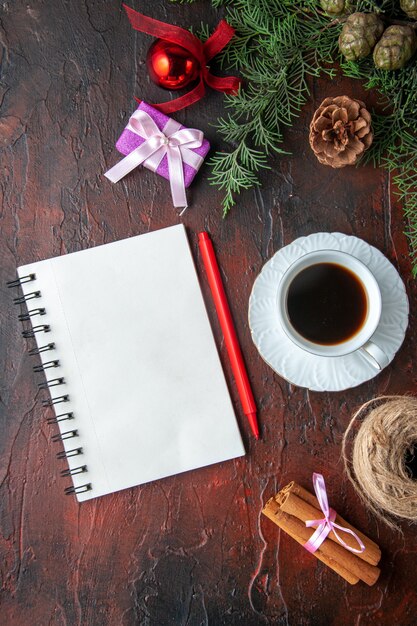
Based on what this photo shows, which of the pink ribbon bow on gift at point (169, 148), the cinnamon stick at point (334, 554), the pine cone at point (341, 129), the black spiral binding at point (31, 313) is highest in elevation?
the pink ribbon bow on gift at point (169, 148)

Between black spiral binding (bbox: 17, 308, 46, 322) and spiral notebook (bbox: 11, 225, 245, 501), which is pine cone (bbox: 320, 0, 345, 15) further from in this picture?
black spiral binding (bbox: 17, 308, 46, 322)

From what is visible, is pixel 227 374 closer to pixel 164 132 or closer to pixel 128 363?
pixel 128 363

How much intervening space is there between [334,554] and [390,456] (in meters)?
0.18

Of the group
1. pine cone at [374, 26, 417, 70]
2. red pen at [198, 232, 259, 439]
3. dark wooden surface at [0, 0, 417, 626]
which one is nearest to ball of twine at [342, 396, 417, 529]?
dark wooden surface at [0, 0, 417, 626]

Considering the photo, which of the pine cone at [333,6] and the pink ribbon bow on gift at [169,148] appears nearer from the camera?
the pine cone at [333,6]

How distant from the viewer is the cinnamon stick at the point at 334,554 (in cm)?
89

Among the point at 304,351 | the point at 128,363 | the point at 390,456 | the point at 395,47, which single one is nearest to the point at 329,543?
the point at 390,456

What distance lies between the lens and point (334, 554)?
0.88 metres

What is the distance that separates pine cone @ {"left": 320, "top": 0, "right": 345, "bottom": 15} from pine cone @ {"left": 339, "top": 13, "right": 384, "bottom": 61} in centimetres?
2

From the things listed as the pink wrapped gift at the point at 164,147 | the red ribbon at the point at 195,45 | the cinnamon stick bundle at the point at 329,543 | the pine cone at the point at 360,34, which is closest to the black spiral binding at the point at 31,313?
the pink wrapped gift at the point at 164,147

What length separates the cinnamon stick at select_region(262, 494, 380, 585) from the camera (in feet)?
2.91

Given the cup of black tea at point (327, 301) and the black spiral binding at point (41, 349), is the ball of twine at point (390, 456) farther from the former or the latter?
the black spiral binding at point (41, 349)

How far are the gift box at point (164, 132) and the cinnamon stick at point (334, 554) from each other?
56 cm

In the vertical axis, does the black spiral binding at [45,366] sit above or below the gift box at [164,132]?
below
